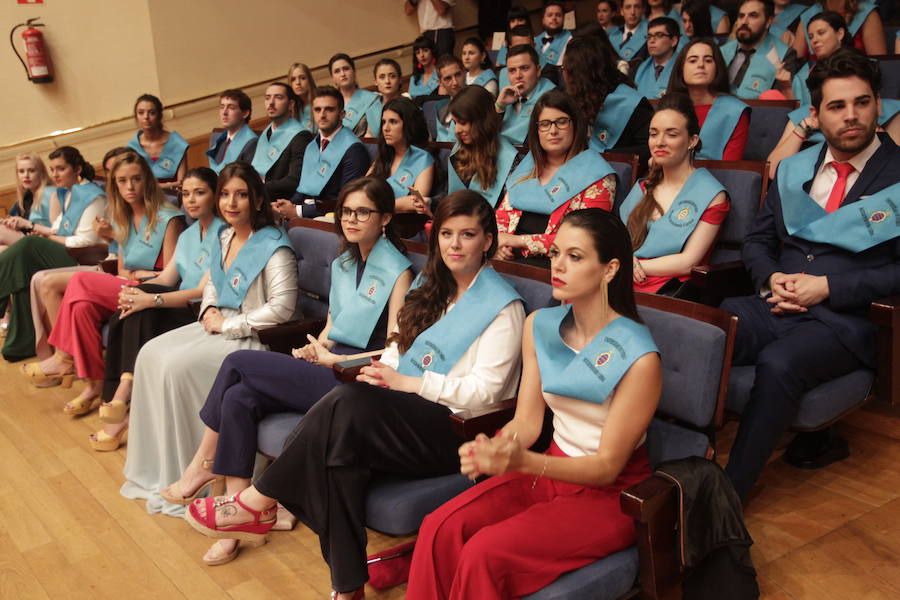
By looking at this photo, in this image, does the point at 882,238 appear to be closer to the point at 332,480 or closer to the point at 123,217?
the point at 332,480

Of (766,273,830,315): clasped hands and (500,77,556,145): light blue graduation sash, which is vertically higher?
(500,77,556,145): light blue graduation sash

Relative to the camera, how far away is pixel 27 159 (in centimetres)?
324

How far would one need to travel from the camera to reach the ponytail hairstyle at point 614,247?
1.20 metres

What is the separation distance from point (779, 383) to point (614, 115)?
129cm

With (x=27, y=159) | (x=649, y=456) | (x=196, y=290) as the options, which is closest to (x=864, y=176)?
(x=649, y=456)

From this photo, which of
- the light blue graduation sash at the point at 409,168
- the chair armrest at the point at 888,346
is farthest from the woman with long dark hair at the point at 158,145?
the chair armrest at the point at 888,346

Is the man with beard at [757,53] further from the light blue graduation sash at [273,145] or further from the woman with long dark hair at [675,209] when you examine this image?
the light blue graduation sash at [273,145]

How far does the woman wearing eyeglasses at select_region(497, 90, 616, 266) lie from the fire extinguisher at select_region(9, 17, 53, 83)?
3040 millimetres

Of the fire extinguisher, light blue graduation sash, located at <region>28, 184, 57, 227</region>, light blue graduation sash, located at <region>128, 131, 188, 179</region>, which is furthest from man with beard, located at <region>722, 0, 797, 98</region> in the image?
the fire extinguisher

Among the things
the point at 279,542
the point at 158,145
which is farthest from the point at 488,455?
the point at 158,145

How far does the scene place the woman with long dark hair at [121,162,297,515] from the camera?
1.87 m

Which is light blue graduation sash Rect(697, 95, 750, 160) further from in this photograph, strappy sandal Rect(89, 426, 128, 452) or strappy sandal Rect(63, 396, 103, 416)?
strappy sandal Rect(63, 396, 103, 416)

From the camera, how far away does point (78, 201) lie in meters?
2.92

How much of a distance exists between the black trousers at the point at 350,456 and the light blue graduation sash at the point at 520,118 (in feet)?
4.31
